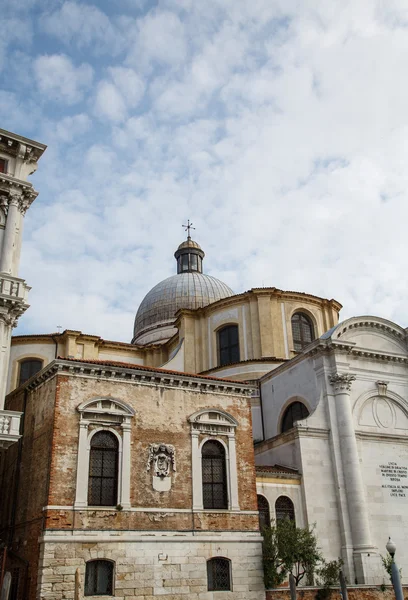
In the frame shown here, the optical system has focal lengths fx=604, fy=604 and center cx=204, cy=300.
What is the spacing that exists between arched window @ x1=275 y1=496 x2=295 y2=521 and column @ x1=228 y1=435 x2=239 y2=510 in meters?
3.02

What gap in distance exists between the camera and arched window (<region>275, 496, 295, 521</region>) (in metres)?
22.2

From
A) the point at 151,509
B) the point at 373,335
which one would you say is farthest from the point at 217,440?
the point at 373,335

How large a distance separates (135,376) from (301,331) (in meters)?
14.4

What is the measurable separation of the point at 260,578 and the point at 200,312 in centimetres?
1660

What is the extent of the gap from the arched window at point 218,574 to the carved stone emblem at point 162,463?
2.71m

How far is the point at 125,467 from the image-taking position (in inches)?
730

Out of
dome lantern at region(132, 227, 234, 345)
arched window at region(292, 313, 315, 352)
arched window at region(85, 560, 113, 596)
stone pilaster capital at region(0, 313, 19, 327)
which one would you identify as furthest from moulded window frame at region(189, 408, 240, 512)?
dome lantern at region(132, 227, 234, 345)

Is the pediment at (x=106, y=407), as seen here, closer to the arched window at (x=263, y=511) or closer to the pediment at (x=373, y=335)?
the arched window at (x=263, y=511)

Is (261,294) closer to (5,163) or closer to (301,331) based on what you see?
(301,331)

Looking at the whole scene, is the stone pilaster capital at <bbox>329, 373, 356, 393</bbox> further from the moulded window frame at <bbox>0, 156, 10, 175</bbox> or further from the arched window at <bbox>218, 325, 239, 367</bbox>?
the moulded window frame at <bbox>0, 156, 10, 175</bbox>

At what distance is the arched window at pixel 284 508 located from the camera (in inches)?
874

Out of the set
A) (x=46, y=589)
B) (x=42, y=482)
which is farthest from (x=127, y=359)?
→ (x=46, y=589)

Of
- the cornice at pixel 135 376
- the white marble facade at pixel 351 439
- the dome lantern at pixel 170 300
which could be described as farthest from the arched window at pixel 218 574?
the dome lantern at pixel 170 300

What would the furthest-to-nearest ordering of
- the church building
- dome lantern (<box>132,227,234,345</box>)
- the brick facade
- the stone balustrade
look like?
dome lantern (<box>132,227,234,345</box>)
the stone balustrade
the church building
the brick facade
